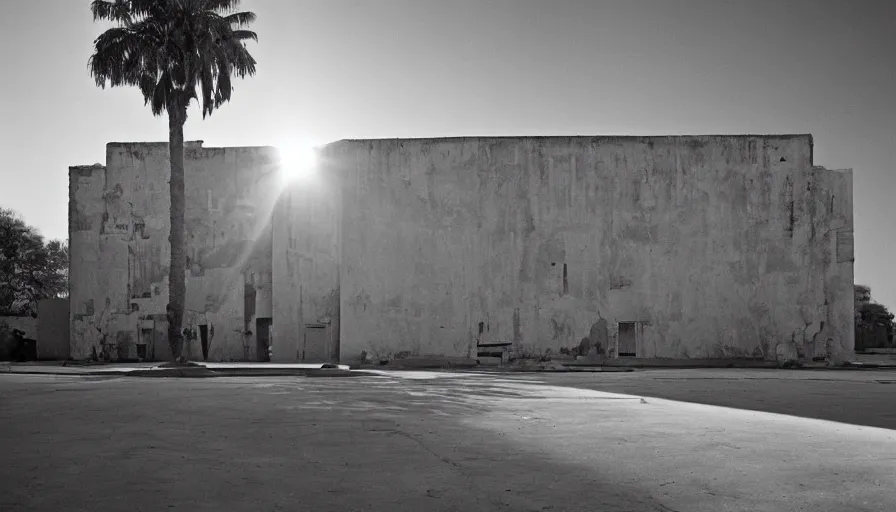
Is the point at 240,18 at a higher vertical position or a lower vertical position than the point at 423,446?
higher

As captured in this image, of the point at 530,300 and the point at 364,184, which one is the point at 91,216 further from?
the point at 530,300

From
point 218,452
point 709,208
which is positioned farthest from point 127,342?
point 218,452

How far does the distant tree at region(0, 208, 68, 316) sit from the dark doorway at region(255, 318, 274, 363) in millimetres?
16279

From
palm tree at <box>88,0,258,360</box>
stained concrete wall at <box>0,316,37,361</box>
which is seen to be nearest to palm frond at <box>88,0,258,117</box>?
palm tree at <box>88,0,258,360</box>

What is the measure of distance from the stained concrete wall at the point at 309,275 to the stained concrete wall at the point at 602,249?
1179 millimetres

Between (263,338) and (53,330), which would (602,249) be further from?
(53,330)

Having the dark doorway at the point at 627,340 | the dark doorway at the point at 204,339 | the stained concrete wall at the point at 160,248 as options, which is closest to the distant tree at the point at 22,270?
the stained concrete wall at the point at 160,248

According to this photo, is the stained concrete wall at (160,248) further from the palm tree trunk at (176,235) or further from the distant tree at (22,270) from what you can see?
the distant tree at (22,270)

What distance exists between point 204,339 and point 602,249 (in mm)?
13039

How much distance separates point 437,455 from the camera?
5332mm

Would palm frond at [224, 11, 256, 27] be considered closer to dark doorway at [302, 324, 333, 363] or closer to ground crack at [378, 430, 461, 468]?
dark doorway at [302, 324, 333, 363]

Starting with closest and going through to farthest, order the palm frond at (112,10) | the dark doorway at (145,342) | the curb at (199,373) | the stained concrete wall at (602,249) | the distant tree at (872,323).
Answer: the curb at (199,373) → the palm frond at (112,10) → the stained concrete wall at (602,249) → the dark doorway at (145,342) → the distant tree at (872,323)

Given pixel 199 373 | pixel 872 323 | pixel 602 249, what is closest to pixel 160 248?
pixel 199 373

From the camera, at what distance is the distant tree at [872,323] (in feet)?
119
